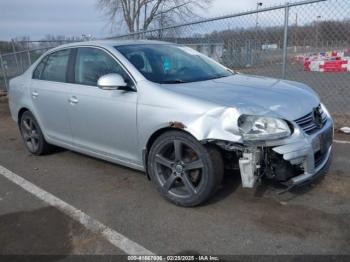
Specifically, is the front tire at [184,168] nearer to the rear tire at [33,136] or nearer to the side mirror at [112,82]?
the side mirror at [112,82]

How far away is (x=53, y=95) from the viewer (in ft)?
15.9

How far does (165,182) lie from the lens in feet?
12.1

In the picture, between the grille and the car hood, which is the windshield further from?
the grille

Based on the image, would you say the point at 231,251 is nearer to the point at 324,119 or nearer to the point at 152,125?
the point at 152,125

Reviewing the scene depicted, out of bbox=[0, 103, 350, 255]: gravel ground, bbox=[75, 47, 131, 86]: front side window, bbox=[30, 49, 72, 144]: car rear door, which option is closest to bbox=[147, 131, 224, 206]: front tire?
bbox=[0, 103, 350, 255]: gravel ground

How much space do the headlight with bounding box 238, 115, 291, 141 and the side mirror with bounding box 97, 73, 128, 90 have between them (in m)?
1.33

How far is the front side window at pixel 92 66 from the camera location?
13.6ft

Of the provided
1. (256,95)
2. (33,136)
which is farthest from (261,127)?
(33,136)

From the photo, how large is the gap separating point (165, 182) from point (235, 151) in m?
0.83

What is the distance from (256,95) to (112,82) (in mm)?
1450

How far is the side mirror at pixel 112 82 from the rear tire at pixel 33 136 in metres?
2.12

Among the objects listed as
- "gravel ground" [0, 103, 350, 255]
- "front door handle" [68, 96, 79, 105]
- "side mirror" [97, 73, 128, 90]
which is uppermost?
"side mirror" [97, 73, 128, 90]

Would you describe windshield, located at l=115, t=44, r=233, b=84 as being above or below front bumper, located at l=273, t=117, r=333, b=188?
above

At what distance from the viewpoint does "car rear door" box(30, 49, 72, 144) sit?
475 centimetres
